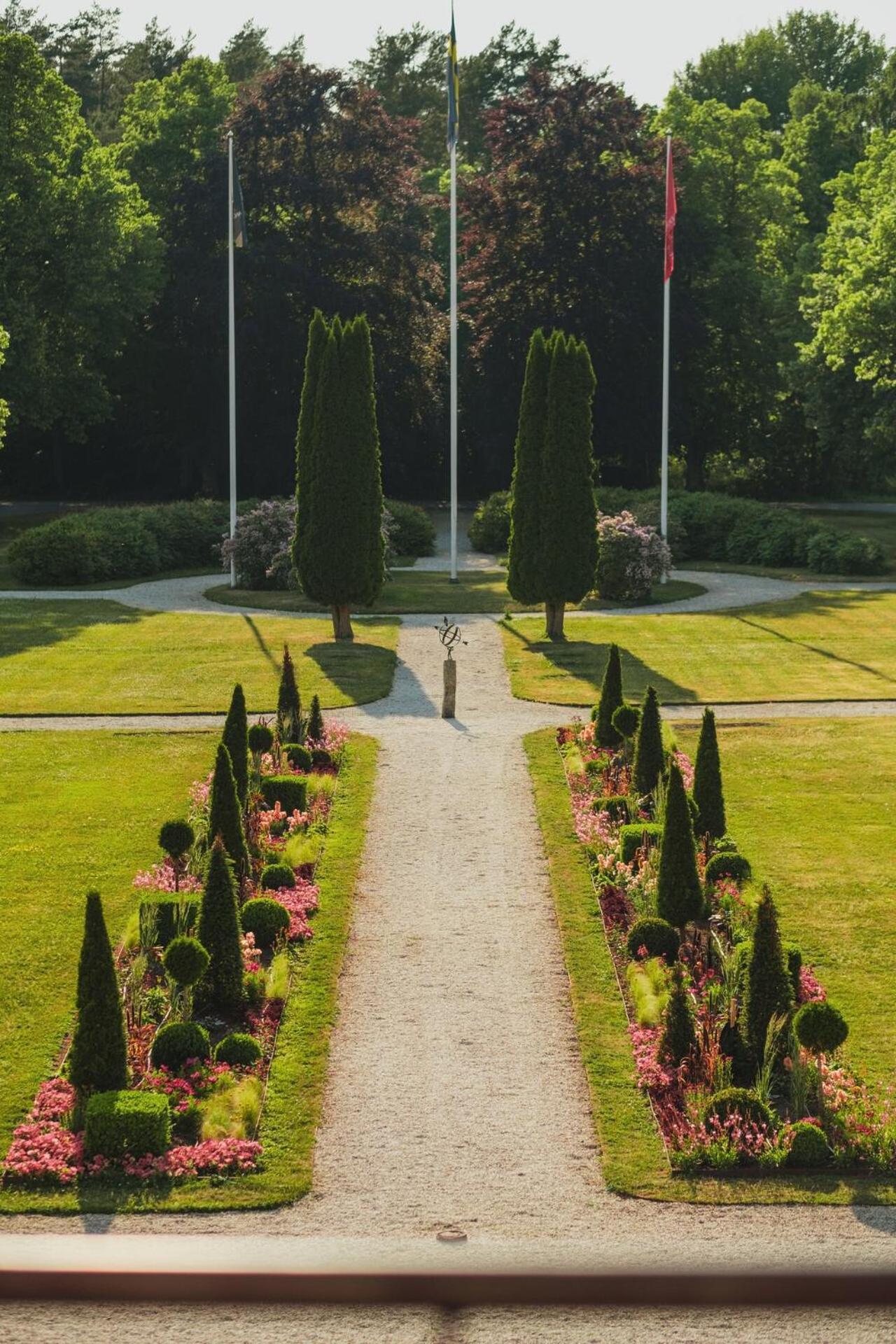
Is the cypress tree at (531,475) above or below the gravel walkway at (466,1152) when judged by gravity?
above

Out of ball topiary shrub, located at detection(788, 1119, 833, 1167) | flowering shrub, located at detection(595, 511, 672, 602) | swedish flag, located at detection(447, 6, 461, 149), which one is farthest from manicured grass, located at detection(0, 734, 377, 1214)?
swedish flag, located at detection(447, 6, 461, 149)

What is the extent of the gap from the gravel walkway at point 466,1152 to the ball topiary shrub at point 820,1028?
59.8 inches

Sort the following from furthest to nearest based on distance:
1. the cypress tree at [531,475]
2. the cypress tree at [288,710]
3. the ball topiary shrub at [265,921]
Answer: the cypress tree at [531,475] → the cypress tree at [288,710] → the ball topiary shrub at [265,921]

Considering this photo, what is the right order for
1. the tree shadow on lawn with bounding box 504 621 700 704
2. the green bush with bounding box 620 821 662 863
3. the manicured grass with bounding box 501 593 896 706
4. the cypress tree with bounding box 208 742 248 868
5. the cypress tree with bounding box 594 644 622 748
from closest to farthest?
the cypress tree with bounding box 208 742 248 868 < the green bush with bounding box 620 821 662 863 < the cypress tree with bounding box 594 644 622 748 < the tree shadow on lawn with bounding box 504 621 700 704 < the manicured grass with bounding box 501 593 896 706

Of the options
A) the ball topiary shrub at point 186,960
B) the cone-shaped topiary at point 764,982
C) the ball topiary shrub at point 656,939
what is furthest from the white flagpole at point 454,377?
the cone-shaped topiary at point 764,982

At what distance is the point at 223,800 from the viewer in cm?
1512

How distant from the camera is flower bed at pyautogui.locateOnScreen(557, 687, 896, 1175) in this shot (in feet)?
33.3

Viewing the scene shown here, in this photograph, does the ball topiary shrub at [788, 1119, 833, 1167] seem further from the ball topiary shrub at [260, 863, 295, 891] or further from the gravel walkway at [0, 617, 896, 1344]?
the ball topiary shrub at [260, 863, 295, 891]

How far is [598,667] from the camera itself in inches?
1114

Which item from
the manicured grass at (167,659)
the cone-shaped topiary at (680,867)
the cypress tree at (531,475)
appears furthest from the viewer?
the cypress tree at (531,475)

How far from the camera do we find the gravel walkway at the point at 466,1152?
26.8ft

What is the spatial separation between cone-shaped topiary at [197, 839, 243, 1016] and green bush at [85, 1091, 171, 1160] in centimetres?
209

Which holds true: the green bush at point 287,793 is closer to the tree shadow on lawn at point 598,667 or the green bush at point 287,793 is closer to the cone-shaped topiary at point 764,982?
the cone-shaped topiary at point 764,982

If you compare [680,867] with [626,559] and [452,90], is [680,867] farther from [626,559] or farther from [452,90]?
[452,90]
